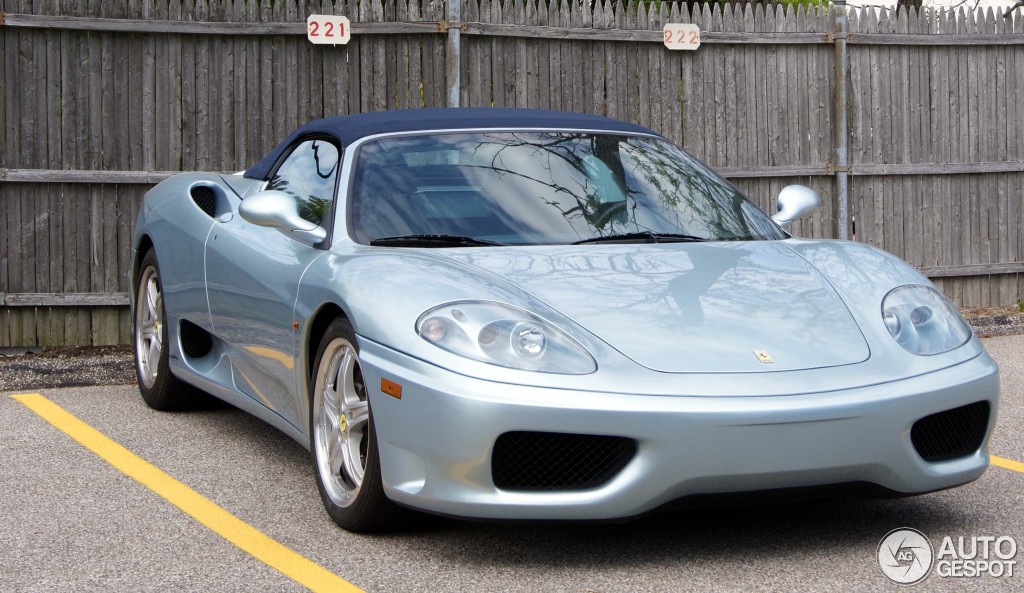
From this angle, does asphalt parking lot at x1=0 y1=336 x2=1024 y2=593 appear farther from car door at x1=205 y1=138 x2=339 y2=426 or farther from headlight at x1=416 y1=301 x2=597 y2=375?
headlight at x1=416 y1=301 x2=597 y2=375

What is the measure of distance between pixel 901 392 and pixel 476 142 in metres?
1.88

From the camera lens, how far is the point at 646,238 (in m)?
4.40

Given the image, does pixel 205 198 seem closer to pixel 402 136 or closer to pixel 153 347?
pixel 153 347

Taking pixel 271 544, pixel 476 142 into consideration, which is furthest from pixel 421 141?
pixel 271 544

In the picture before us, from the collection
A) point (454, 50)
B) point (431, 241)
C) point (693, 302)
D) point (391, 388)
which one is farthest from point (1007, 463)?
point (454, 50)

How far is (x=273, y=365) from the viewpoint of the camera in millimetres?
4582

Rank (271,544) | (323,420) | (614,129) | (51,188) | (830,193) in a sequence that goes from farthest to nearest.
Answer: (830,193)
(51,188)
(614,129)
(323,420)
(271,544)

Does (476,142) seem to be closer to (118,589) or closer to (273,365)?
(273,365)

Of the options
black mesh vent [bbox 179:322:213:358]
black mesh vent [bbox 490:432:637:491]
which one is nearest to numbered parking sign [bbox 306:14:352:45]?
black mesh vent [bbox 179:322:213:358]

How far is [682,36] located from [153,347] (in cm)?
475

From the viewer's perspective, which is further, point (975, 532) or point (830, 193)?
point (830, 193)

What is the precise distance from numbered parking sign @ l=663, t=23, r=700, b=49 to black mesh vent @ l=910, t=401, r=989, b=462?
5.92m

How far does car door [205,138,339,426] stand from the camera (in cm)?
443

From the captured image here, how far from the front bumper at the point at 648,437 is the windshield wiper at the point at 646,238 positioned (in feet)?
3.29
